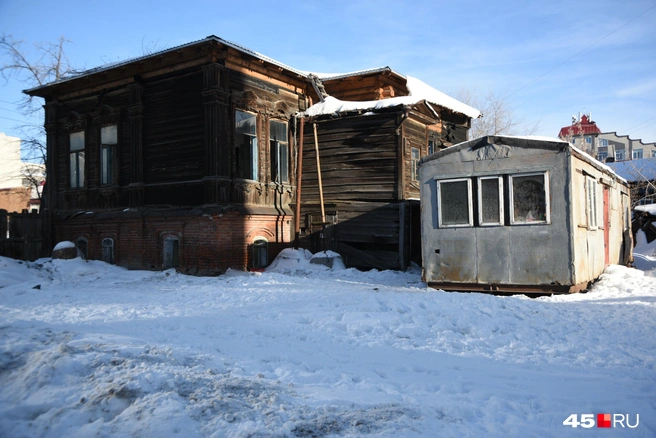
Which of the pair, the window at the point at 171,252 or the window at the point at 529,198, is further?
the window at the point at 171,252

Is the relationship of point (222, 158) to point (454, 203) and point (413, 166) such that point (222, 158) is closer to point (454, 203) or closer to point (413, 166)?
point (413, 166)

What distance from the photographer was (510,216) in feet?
35.6

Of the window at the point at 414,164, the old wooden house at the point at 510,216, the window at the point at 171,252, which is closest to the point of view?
the old wooden house at the point at 510,216

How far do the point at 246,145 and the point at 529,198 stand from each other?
8661 mm

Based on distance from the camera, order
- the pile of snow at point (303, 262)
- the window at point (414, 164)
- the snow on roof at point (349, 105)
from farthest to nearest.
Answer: the window at point (414, 164) → the snow on roof at point (349, 105) → the pile of snow at point (303, 262)

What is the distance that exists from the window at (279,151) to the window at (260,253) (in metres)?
2.20

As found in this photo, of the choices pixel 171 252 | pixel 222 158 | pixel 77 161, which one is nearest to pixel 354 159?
pixel 222 158

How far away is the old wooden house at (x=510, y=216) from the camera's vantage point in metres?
10.4

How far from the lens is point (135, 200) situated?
1667cm

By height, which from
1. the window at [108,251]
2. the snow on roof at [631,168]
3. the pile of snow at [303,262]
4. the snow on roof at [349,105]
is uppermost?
the snow on roof at [631,168]

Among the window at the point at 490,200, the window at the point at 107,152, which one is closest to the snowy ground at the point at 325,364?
the window at the point at 490,200

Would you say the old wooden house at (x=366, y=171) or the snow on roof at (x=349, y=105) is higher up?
the snow on roof at (x=349, y=105)

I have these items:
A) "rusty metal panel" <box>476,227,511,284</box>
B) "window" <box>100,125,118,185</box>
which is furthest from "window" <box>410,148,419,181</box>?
"window" <box>100,125,118,185</box>

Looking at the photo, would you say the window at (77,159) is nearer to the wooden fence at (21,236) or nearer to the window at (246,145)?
the wooden fence at (21,236)
